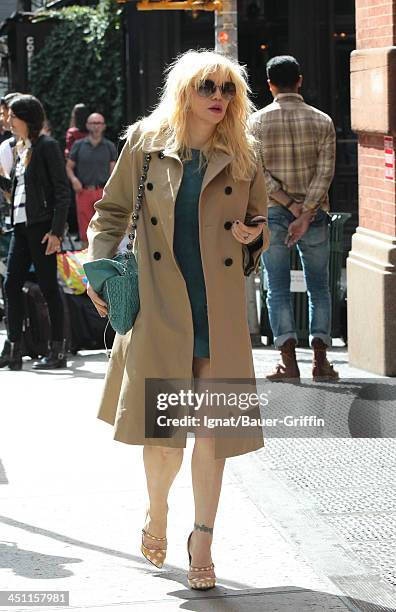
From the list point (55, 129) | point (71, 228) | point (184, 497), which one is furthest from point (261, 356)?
point (55, 129)

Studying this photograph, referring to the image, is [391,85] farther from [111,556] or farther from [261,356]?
[111,556]

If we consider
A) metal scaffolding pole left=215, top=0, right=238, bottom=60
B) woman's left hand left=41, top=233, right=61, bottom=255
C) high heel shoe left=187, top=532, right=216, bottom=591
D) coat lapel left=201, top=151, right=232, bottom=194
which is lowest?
high heel shoe left=187, top=532, right=216, bottom=591

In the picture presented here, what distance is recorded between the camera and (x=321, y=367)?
891cm

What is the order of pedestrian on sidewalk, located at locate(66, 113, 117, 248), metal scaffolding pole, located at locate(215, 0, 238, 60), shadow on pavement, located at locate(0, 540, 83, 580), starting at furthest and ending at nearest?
pedestrian on sidewalk, located at locate(66, 113, 117, 248)
metal scaffolding pole, located at locate(215, 0, 238, 60)
shadow on pavement, located at locate(0, 540, 83, 580)

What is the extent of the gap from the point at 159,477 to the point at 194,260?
2.66ft

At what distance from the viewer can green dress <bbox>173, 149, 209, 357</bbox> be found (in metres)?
4.95

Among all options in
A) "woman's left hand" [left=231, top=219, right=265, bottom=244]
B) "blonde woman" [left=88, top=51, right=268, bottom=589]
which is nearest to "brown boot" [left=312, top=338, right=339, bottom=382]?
"blonde woman" [left=88, top=51, right=268, bottom=589]

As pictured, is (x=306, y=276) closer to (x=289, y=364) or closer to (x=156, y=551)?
(x=289, y=364)

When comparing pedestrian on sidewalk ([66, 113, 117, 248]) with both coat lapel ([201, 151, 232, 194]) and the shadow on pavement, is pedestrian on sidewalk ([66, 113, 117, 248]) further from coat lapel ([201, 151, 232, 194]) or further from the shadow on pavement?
coat lapel ([201, 151, 232, 194])

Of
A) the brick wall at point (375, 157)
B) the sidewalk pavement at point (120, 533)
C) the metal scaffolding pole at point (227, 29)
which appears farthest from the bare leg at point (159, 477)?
the metal scaffolding pole at point (227, 29)

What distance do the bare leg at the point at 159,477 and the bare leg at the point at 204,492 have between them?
9cm

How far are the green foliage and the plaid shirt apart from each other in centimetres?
1146

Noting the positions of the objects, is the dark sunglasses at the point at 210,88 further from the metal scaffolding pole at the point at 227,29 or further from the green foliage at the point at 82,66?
the green foliage at the point at 82,66

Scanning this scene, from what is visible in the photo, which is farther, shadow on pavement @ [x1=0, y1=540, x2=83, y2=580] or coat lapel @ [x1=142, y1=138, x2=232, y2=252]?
shadow on pavement @ [x1=0, y1=540, x2=83, y2=580]
